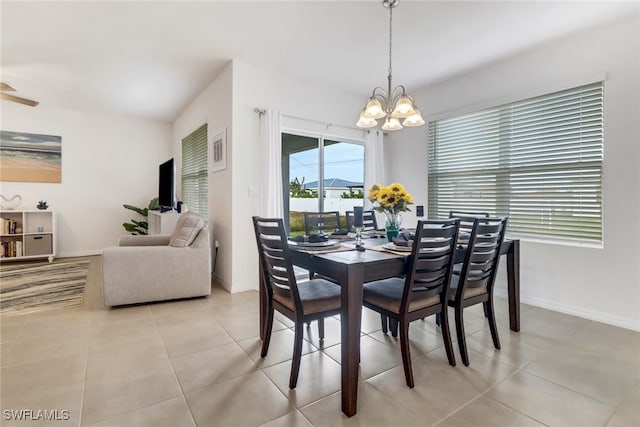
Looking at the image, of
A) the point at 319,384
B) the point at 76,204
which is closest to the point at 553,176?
the point at 319,384

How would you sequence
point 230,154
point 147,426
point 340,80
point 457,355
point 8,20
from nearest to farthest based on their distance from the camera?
point 147,426 < point 457,355 < point 8,20 < point 230,154 < point 340,80

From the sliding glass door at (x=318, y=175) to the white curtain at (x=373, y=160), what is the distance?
95 millimetres

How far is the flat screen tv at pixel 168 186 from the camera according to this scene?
4578 mm

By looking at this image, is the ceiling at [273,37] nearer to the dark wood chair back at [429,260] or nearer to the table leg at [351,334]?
the dark wood chair back at [429,260]

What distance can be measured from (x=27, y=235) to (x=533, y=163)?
23.4 feet

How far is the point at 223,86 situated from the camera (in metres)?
3.79

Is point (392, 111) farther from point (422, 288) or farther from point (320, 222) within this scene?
point (422, 288)

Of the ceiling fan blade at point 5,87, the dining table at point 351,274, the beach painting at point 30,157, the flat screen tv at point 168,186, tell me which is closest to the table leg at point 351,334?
the dining table at point 351,274

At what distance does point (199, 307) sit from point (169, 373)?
48.5 inches

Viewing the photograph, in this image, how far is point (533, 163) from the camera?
127 inches

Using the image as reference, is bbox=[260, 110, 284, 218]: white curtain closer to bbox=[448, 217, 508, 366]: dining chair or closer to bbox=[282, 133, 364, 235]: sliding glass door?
bbox=[282, 133, 364, 235]: sliding glass door

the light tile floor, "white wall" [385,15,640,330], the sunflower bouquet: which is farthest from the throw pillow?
"white wall" [385,15,640,330]

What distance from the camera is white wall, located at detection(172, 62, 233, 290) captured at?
365 centimetres

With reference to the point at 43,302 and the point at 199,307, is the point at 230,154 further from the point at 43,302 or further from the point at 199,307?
the point at 43,302
